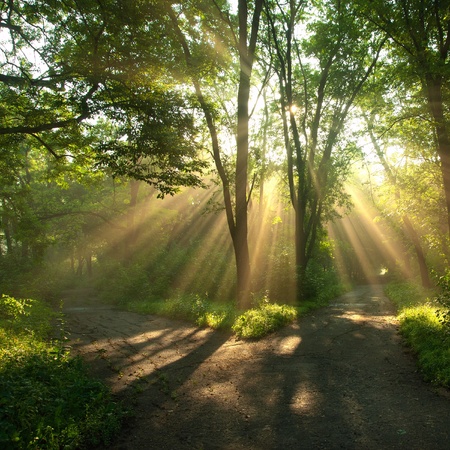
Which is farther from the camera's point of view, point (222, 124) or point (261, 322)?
point (222, 124)

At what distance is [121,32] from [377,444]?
39.1ft

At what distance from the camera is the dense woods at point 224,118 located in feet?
35.7

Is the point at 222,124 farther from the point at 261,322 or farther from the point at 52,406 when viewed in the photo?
the point at 52,406

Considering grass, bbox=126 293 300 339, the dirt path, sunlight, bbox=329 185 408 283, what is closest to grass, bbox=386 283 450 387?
the dirt path

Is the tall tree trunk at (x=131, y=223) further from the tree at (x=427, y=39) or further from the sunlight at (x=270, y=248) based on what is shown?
the tree at (x=427, y=39)

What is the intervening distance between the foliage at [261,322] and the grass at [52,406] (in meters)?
5.27

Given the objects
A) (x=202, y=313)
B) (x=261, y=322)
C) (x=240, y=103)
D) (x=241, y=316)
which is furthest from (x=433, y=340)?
(x=240, y=103)

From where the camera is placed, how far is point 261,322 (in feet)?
35.8

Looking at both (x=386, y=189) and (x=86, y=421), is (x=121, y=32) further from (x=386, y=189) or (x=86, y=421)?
(x=386, y=189)

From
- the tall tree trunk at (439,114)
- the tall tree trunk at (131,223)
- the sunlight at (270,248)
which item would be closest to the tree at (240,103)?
the sunlight at (270,248)

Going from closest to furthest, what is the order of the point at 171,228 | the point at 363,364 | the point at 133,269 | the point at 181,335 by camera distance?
1. the point at 363,364
2. the point at 181,335
3. the point at 133,269
4. the point at 171,228

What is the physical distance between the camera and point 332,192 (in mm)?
20438

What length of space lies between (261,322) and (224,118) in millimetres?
8983

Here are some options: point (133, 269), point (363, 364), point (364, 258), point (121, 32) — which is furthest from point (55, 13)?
point (364, 258)
